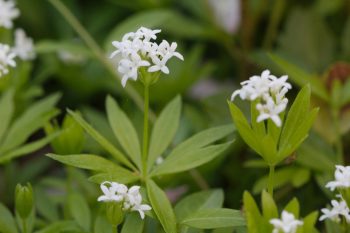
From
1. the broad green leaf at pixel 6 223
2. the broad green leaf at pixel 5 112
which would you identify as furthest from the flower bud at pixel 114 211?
the broad green leaf at pixel 5 112

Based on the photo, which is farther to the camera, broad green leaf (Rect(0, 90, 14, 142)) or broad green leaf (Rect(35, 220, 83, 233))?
broad green leaf (Rect(0, 90, 14, 142))

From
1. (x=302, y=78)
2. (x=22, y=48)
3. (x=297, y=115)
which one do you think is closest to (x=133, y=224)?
(x=297, y=115)

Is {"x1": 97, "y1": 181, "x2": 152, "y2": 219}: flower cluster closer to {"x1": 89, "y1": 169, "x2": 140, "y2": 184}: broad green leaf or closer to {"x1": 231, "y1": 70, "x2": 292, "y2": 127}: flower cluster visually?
{"x1": 89, "y1": 169, "x2": 140, "y2": 184}: broad green leaf

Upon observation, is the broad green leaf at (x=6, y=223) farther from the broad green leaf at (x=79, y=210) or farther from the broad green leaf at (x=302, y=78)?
the broad green leaf at (x=302, y=78)

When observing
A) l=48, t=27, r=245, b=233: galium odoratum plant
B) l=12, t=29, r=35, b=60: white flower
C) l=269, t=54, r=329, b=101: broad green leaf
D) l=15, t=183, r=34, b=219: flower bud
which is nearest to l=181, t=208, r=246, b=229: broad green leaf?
l=48, t=27, r=245, b=233: galium odoratum plant

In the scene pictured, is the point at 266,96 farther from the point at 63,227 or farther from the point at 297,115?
the point at 63,227

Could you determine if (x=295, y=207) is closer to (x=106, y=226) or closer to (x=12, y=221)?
(x=106, y=226)
